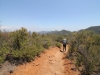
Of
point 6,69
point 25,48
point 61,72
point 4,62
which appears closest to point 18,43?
point 25,48

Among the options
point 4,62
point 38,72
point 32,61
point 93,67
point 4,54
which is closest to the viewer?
point 93,67

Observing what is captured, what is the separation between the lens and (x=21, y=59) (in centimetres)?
874

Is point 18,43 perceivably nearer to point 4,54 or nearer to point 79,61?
point 4,54

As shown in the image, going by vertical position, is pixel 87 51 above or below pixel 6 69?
above

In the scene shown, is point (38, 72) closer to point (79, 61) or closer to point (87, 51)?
point (79, 61)

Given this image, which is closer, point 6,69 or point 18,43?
point 6,69

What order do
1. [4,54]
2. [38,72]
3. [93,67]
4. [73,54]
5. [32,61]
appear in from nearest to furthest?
[93,67] < [38,72] < [4,54] < [32,61] < [73,54]

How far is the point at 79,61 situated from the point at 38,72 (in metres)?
2.63

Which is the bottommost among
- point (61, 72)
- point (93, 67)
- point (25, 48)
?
point (61, 72)

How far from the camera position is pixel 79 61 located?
24.7ft

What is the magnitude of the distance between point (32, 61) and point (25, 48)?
1201 millimetres

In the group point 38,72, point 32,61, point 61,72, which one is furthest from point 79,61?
point 32,61

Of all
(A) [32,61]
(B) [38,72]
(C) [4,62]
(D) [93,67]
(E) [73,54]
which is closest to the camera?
(D) [93,67]

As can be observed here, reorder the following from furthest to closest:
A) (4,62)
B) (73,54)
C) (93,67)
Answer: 1. (73,54)
2. (4,62)
3. (93,67)
